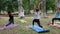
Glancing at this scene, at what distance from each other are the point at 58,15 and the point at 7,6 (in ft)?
59.0

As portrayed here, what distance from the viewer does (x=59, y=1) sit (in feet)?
44.5

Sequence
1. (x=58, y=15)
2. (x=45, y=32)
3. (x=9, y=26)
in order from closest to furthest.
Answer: (x=45, y=32) → (x=9, y=26) → (x=58, y=15)

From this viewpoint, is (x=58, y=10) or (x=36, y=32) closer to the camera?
(x=36, y=32)

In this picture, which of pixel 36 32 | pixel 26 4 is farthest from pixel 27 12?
pixel 36 32

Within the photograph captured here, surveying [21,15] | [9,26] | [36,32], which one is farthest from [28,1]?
[36,32]

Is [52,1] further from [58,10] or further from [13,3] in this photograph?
[58,10]

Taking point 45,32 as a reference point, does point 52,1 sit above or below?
above

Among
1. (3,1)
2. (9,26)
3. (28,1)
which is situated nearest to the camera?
(9,26)

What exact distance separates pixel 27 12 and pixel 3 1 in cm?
542

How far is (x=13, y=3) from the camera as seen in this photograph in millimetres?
28906

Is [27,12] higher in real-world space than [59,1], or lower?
lower

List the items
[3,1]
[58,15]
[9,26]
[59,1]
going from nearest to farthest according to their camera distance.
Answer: [9,26] → [58,15] → [59,1] → [3,1]

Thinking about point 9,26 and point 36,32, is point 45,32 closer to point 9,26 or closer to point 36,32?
point 36,32

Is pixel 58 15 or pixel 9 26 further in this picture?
pixel 58 15
